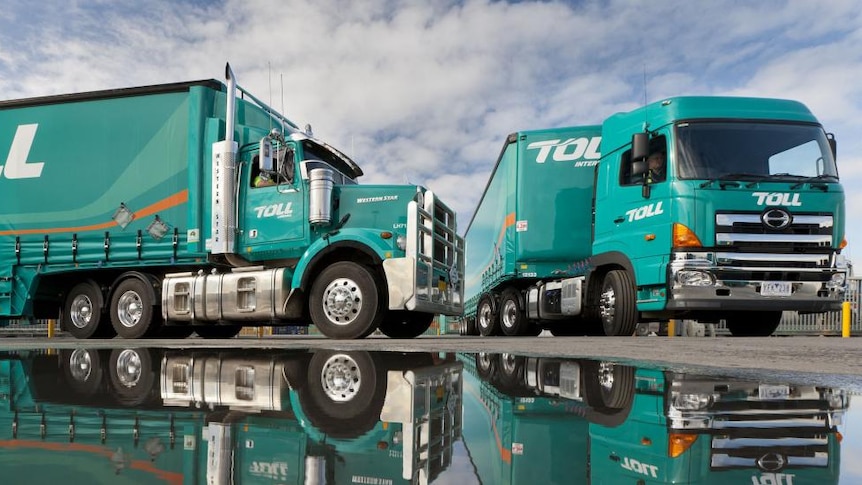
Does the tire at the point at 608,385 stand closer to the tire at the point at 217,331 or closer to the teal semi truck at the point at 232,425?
the teal semi truck at the point at 232,425

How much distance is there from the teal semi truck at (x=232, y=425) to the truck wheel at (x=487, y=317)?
32.0 ft

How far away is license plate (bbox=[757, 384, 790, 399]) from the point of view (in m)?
1.80

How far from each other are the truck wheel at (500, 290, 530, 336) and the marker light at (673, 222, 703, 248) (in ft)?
14.9

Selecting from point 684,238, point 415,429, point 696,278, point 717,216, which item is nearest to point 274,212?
point 684,238

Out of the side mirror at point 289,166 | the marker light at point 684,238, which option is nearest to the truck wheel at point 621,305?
the marker light at point 684,238

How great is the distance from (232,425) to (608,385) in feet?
4.37

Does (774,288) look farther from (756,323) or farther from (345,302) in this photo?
(345,302)

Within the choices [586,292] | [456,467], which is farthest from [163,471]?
[586,292]

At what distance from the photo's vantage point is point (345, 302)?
7.15m

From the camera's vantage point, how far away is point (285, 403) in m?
1.68

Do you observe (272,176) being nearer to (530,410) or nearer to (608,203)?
(608,203)

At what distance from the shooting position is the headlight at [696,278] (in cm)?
697

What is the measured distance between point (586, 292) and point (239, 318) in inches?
197

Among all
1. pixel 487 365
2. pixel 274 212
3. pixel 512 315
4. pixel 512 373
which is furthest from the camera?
pixel 512 315
